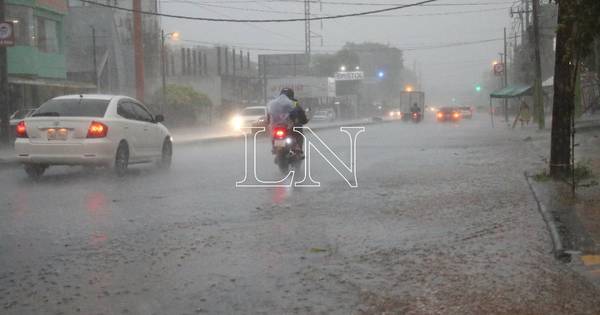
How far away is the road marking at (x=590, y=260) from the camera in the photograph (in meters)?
5.99

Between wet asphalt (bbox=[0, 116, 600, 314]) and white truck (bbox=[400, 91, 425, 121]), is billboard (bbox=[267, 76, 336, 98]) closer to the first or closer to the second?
white truck (bbox=[400, 91, 425, 121])

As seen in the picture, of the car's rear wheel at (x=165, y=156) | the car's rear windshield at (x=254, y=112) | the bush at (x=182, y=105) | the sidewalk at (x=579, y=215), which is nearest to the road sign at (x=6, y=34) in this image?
the car's rear wheel at (x=165, y=156)

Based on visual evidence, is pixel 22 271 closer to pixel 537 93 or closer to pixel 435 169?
pixel 435 169

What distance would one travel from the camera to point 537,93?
34.2 metres

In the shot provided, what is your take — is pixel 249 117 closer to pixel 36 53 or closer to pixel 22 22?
pixel 36 53

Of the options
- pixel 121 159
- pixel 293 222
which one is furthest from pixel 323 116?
pixel 293 222

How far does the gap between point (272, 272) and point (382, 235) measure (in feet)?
6.24

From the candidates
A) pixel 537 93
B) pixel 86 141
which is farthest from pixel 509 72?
pixel 86 141

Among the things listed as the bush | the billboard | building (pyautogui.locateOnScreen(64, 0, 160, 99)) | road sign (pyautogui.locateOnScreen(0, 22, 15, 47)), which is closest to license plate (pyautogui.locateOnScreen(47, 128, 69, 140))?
road sign (pyautogui.locateOnScreen(0, 22, 15, 47))

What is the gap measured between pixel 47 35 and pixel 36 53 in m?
2.11

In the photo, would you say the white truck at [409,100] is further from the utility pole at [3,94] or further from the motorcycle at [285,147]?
the motorcycle at [285,147]

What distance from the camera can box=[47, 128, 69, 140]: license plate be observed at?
1248 centimetres

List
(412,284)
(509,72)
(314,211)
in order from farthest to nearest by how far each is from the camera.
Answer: (509,72), (314,211), (412,284)

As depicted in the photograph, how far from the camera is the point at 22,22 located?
3234 cm
